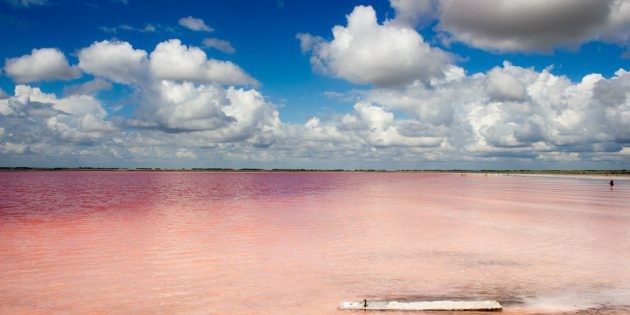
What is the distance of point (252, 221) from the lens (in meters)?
25.2

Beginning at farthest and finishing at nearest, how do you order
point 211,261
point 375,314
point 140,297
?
point 211,261, point 140,297, point 375,314

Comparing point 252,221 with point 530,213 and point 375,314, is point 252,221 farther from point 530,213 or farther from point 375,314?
point 530,213

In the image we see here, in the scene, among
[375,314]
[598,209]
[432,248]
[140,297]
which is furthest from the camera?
[598,209]

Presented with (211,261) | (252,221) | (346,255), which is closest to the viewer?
(211,261)

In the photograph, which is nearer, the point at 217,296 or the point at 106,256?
the point at 217,296

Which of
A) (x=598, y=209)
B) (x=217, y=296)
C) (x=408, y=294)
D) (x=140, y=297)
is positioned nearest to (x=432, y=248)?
(x=408, y=294)

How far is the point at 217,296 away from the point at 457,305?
5.84 m

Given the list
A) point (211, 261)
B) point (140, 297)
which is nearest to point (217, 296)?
point (140, 297)

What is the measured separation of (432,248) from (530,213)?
55.1 ft

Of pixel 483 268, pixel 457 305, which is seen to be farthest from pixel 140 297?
pixel 483 268

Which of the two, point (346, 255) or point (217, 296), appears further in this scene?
point (346, 255)

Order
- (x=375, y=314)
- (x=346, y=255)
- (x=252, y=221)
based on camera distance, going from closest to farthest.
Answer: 1. (x=375, y=314)
2. (x=346, y=255)
3. (x=252, y=221)

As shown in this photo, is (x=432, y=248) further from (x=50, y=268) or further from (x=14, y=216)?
(x=14, y=216)

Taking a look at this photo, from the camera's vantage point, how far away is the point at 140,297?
10.5 m
